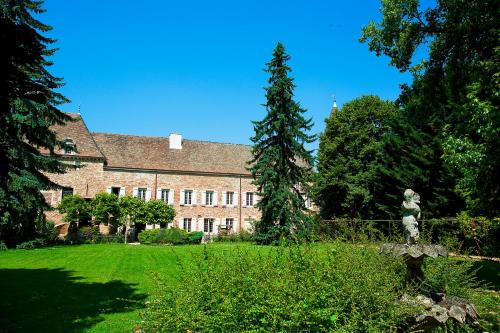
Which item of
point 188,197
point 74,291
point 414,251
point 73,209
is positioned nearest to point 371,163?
point 188,197

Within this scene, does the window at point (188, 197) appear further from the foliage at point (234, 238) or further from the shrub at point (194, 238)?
the shrub at point (194, 238)

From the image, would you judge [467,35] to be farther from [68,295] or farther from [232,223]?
[232,223]

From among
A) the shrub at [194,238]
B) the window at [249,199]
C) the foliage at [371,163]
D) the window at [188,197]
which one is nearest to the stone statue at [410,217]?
the foliage at [371,163]

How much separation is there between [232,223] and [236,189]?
3528 mm

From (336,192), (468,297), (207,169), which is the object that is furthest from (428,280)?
(207,169)

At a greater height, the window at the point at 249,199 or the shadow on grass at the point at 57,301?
the window at the point at 249,199

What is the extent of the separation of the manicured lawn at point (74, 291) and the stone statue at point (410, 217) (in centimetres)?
396

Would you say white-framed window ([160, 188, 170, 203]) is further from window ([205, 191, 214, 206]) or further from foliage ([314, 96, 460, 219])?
foliage ([314, 96, 460, 219])

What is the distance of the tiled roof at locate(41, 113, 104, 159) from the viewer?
3353 cm

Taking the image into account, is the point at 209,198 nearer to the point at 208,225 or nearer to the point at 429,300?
the point at 208,225

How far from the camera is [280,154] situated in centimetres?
2500

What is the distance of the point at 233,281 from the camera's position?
211 inches

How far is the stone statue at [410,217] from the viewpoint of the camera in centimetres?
662

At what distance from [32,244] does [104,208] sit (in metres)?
7.23
